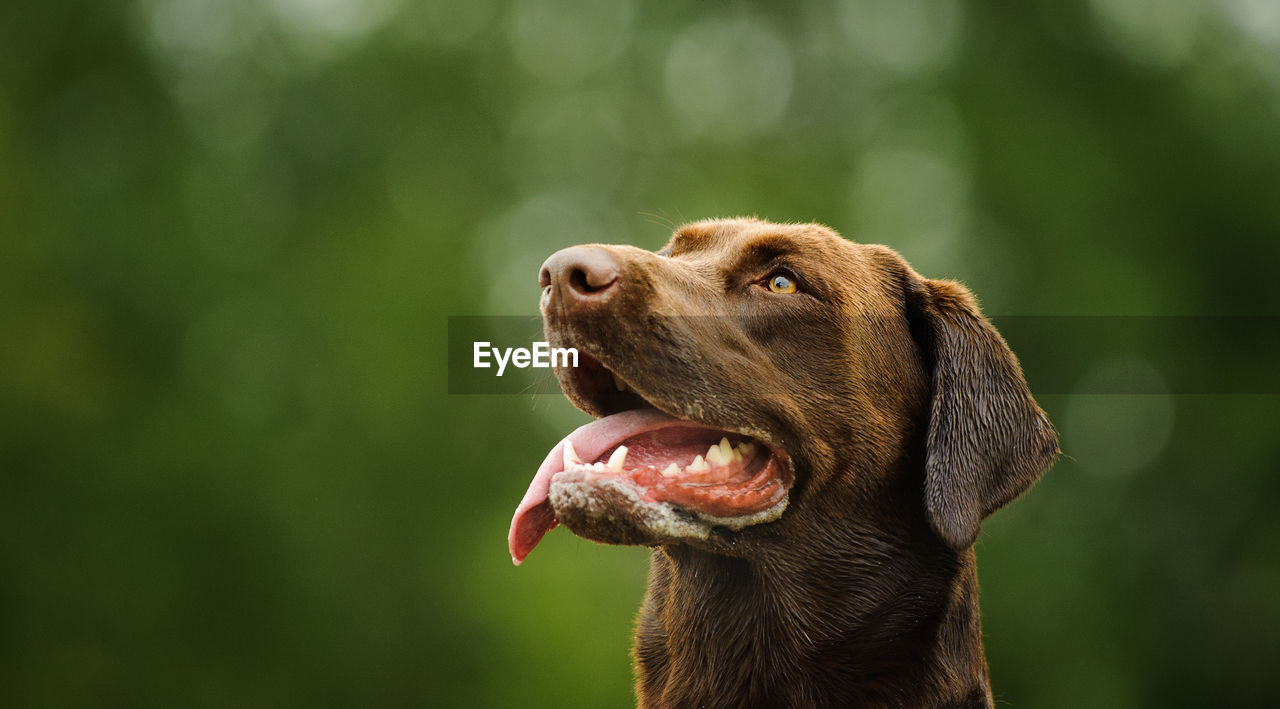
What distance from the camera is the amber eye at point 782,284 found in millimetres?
3639

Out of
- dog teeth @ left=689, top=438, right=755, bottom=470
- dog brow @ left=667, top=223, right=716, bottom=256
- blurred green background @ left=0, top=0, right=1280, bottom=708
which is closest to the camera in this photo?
dog teeth @ left=689, top=438, right=755, bottom=470

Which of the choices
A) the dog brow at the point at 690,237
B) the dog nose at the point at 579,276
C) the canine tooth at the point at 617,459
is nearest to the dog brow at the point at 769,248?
the dog brow at the point at 690,237

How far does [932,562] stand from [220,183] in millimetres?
14967

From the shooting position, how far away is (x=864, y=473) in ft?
11.7

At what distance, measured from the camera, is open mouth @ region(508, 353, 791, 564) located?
304 centimetres

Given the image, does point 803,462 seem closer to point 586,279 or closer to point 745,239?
point 745,239

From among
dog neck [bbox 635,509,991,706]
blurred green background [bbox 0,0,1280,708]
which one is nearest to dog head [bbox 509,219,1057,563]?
dog neck [bbox 635,509,991,706]

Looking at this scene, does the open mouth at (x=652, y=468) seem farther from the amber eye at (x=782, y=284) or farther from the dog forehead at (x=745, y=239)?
the dog forehead at (x=745, y=239)

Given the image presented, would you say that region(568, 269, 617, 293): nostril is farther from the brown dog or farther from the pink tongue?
the pink tongue

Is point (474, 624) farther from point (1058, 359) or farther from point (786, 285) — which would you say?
point (786, 285)

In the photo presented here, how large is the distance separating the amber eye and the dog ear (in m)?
0.53

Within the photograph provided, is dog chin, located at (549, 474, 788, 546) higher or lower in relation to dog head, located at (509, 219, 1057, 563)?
lower

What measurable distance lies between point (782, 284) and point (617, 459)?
937 mm

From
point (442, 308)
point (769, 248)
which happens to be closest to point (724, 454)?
point (769, 248)
